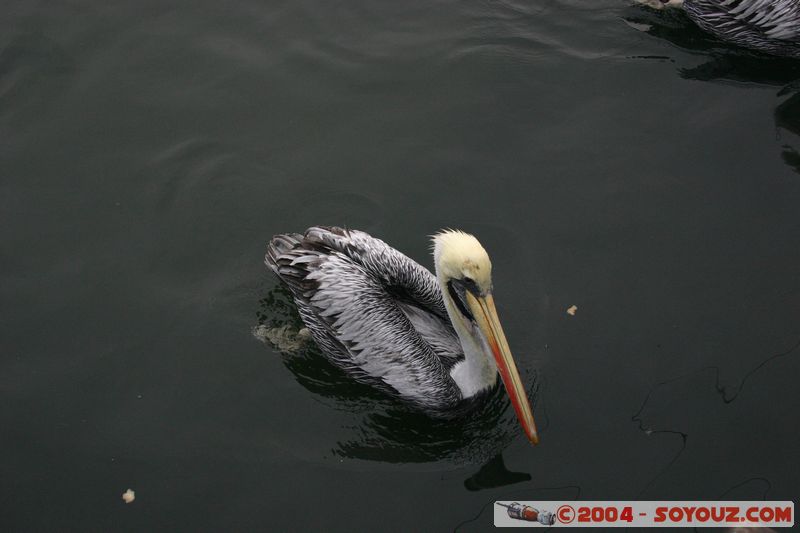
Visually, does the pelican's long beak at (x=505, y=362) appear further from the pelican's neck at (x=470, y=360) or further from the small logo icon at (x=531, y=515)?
the small logo icon at (x=531, y=515)

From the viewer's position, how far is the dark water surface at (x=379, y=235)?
5.09 m

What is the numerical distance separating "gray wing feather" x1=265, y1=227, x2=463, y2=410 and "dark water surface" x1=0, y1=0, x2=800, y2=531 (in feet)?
1.16

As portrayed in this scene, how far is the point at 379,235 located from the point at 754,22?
153 inches

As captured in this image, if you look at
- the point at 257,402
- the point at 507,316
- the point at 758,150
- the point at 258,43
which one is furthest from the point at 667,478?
the point at 258,43

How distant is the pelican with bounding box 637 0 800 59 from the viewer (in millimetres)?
6984

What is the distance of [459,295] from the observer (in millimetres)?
4996

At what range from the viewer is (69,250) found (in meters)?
6.22

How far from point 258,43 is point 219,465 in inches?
167

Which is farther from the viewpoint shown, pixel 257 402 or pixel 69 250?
pixel 69 250

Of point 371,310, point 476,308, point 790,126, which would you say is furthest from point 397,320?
point 790,126

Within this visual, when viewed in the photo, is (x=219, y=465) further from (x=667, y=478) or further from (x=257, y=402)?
(x=667, y=478)

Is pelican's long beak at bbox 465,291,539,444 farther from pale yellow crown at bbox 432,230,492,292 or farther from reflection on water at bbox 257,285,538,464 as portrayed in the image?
reflection on water at bbox 257,285,538,464

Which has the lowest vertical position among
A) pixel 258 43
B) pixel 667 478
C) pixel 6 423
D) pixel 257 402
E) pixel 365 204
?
pixel 6 423

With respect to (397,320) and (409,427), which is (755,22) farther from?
(409,427)
